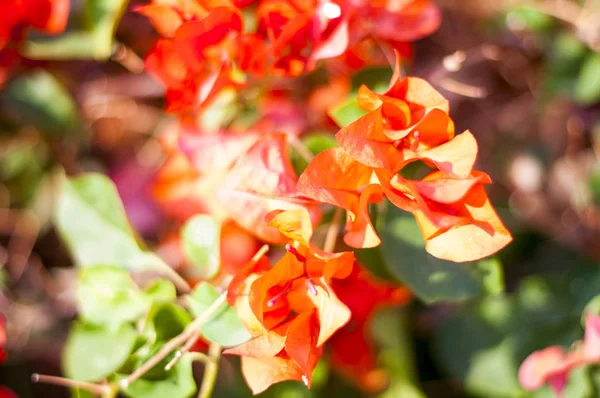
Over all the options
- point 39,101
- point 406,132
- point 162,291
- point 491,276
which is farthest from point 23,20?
point 491,276

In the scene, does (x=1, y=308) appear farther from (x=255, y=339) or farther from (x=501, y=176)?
(x=501, y=176)

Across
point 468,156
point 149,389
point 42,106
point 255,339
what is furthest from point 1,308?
point 468,156

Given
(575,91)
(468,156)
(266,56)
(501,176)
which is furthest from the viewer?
(501,176)

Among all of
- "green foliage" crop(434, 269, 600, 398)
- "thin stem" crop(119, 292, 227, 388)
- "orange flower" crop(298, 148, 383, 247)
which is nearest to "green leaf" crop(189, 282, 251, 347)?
"thin stem" crop(119, 292, 227, 388)

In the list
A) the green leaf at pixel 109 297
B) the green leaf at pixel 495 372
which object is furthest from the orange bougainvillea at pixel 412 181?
the green leaf at pixel 495 372

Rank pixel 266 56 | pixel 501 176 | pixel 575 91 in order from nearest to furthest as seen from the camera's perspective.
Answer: pixel 266 56 < pixel 575 91 < pixel 501 176

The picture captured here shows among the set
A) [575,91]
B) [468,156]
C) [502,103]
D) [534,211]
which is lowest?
[534,211]
